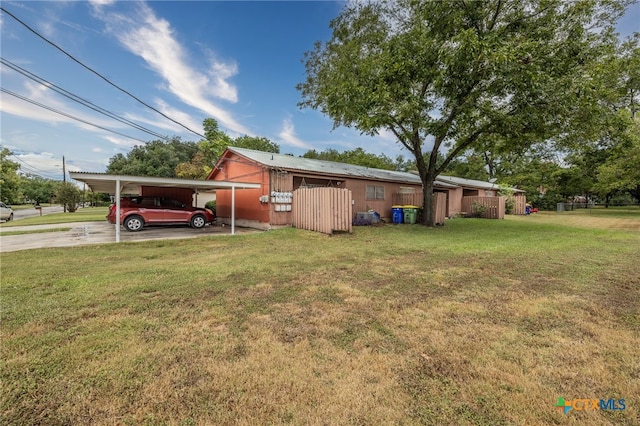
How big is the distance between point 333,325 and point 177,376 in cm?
157

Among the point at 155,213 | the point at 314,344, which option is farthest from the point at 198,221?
the point at 314,344

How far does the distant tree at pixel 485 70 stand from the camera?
9094mm

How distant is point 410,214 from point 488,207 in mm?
8717

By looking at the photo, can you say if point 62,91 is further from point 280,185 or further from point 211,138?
point 211,138

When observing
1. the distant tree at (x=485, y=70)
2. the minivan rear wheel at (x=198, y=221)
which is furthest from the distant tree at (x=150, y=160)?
the distant tree at (x=485, y=70)

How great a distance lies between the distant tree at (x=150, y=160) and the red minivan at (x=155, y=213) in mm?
30067

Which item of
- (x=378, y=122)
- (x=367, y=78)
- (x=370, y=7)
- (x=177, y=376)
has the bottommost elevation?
(x=177, y=376)

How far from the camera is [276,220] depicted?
1159cm

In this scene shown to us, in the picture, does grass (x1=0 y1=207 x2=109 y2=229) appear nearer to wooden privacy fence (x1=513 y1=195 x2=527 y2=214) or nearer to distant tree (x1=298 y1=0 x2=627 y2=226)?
distant tree (x1=298 y1=0 x2=627 y2=226)

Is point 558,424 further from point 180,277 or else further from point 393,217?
point 393,217

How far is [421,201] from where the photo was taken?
15.4 metres

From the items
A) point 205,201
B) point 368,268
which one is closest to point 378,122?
point 368,268

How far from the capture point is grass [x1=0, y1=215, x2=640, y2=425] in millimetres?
1795
